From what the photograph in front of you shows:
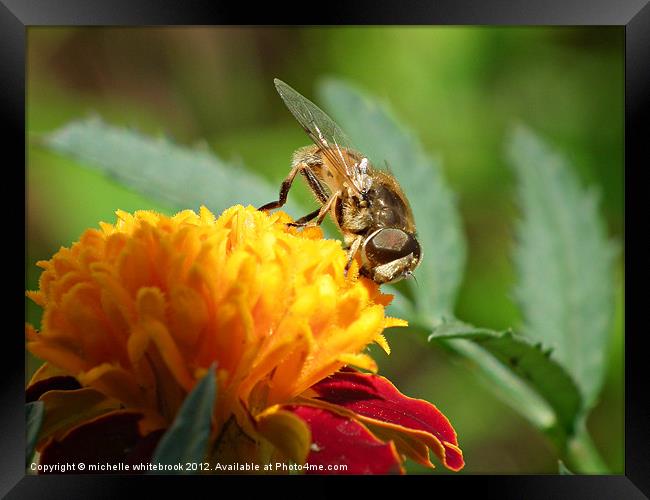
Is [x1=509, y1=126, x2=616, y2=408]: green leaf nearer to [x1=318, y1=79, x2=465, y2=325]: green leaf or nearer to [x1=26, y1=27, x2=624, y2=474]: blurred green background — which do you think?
[x1=318, y1=79, x2=465, y2=325]: green leaf

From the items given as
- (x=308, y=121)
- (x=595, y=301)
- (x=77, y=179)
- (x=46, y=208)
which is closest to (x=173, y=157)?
(x=308, y=121)

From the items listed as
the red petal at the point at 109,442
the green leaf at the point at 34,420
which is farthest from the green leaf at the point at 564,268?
the green leaf at the point at 34,420

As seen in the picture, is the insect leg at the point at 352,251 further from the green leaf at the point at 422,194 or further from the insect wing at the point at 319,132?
the green leaf at the point at 422,194

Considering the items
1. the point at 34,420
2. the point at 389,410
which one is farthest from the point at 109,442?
the point at 389,410

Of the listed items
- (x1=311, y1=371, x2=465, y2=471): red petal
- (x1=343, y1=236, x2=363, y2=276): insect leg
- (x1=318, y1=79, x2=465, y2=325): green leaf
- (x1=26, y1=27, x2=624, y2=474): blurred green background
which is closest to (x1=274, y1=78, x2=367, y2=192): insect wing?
(x1=343, y1=236, x2=363, y2=276): insect leg

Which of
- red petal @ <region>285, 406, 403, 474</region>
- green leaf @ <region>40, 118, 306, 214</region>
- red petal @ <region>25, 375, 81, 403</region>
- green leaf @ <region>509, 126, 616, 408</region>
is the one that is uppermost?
green leaf @ <region>40, 118, 306, 214</region>

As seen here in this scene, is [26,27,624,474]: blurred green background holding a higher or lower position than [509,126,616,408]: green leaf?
higher

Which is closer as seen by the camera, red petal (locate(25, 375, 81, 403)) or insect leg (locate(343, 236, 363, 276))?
red petal (locate(25, 375, 81, 403))
